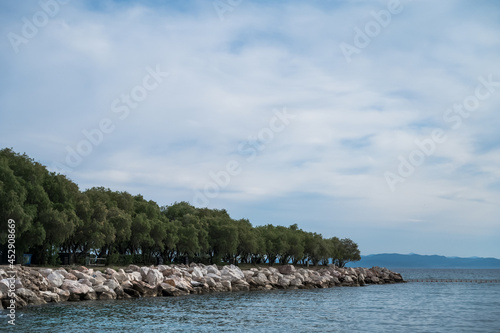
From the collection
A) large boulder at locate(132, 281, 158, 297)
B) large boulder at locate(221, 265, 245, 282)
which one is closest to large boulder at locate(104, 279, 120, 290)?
large boulder at locate(132, 281, 158, 297)

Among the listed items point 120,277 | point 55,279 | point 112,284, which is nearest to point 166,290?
point 120,277

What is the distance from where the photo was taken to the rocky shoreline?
33206 millimetres

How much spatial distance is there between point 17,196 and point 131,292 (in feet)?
49.4

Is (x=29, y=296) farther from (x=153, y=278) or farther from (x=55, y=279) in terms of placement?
(x=153, y=278)

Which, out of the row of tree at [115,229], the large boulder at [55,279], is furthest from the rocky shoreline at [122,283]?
the row of tree at [115,229]

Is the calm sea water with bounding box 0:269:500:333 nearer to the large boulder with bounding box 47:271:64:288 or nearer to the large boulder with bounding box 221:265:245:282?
the large boulder with bounding box 47:271:64:288

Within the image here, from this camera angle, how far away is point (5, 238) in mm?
48156

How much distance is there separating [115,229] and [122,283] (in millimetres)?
22912

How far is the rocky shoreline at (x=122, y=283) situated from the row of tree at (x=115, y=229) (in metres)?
6.50

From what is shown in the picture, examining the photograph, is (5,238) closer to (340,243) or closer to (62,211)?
(62,211)

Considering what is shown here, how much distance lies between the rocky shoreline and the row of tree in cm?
650

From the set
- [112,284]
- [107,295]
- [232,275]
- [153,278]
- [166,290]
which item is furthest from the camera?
[232,275]

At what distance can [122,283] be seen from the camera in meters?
40.7

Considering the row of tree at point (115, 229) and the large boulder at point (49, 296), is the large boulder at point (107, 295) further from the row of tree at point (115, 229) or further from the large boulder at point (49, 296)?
the row of tree at point (115, 229)
